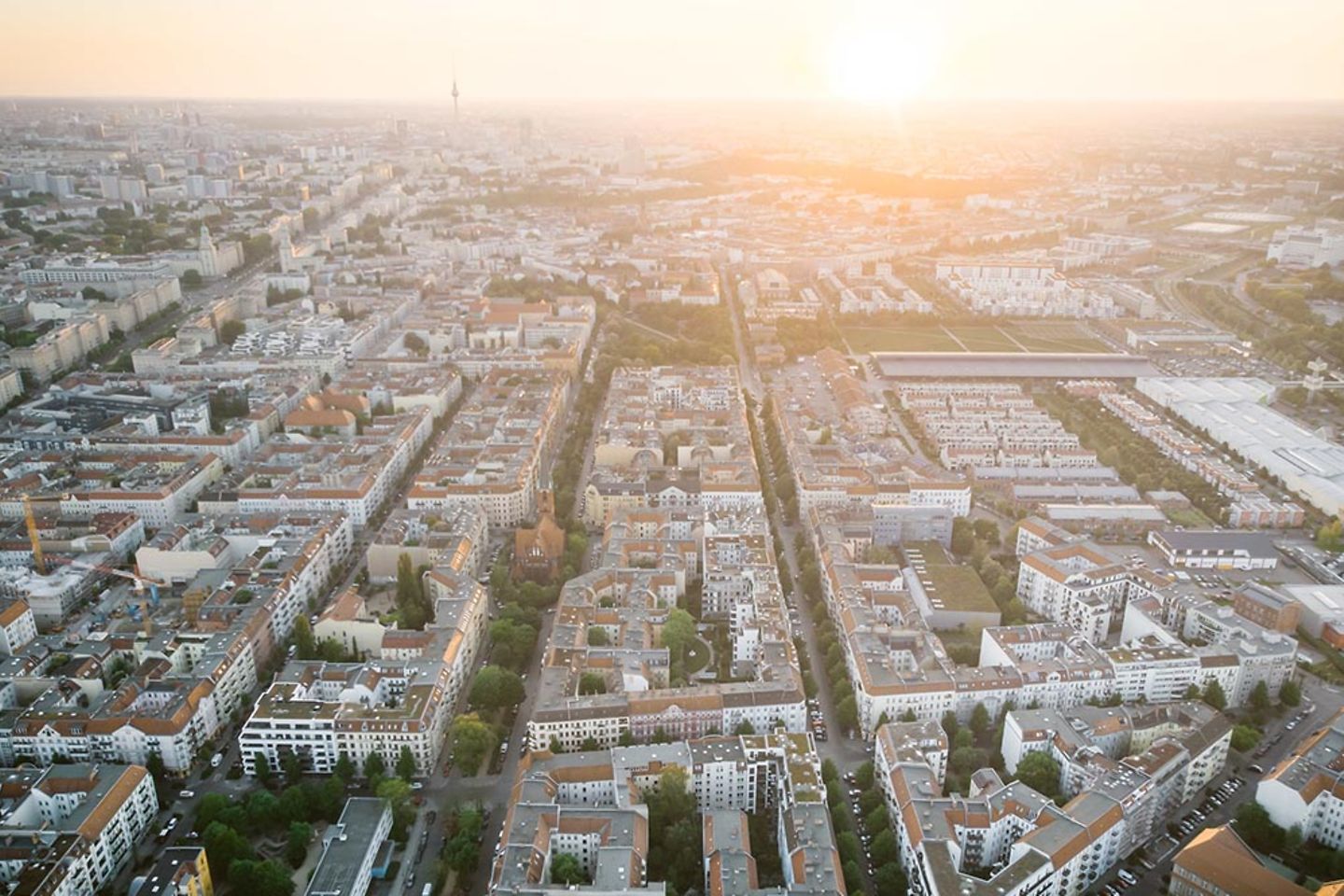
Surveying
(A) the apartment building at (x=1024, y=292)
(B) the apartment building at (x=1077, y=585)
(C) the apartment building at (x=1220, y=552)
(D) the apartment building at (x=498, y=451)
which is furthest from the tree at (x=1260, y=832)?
(A) the apartment building at (x=1024, y=292)

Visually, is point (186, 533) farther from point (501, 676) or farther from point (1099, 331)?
point (1099, 331)

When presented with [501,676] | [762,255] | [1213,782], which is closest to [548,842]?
[501,676]

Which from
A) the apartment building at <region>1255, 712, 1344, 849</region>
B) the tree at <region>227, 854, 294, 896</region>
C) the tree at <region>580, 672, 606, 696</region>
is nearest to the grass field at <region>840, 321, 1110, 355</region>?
the tree at <region>580, 672, 606, 696</region>

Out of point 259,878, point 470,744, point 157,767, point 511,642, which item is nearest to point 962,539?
point 511,642

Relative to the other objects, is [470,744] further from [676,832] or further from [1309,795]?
[1309,795]

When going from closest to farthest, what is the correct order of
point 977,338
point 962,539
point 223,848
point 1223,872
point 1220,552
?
point 1223,872 < point 223,848 < point 1220,552 < point 962,539 < point 977,338

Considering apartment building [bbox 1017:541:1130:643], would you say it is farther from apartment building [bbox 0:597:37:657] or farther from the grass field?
apartment building [bbox 0:597:37:657]

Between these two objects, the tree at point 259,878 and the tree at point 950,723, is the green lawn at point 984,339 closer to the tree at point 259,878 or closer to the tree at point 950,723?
the tree at point 950,723
